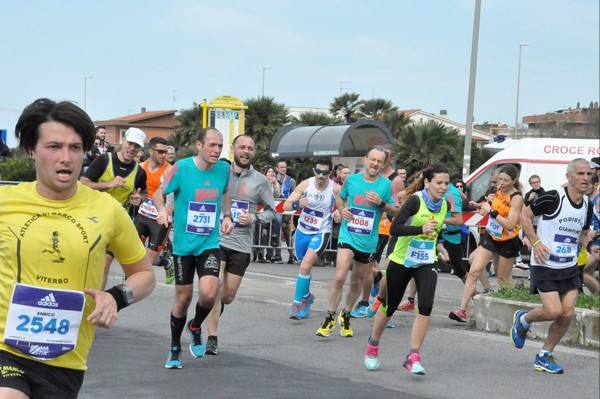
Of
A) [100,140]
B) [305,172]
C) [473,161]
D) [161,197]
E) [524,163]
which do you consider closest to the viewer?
[161,197]

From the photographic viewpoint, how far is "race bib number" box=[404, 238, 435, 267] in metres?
8.52

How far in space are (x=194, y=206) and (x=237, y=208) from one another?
1.10 metres

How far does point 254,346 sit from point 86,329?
562cm

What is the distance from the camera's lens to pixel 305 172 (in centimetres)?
3778

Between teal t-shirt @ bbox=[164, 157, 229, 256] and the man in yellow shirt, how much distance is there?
4.36 metres

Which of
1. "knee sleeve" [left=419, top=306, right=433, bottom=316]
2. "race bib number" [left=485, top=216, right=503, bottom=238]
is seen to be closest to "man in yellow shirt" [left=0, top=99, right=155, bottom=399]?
"knee sleeve" [left=419, top=306, right=433, bottom=316]

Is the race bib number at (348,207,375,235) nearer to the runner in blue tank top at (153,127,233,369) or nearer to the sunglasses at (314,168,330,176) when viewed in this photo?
the sunglasses at (314,168,330,176)

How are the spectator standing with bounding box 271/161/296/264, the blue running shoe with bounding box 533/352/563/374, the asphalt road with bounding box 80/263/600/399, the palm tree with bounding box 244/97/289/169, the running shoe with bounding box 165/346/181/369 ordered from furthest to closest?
the palm tree with bounding box 244/97/289/169 < the spectator standing with bounding box 271/161/296/264 < the blue running shoe with bounding box 533/352/563/374 < the running shoe with bounding box 165/346/181/369 < the asphalt road with bounding box 80/263/600/399

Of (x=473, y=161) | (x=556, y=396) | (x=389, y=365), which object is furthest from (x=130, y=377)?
(x=473, y=161)

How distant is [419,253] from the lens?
28.0 feet


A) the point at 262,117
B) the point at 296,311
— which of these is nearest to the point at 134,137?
the point at 296,311

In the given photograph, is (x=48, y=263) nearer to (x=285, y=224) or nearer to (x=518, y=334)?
(x=518, y=334)

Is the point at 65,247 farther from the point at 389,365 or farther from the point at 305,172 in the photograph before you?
the point at 305,172

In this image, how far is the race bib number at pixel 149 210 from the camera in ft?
38.9
